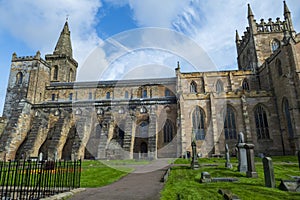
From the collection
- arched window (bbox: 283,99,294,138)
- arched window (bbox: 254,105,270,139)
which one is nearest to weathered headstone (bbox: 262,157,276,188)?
arched window (bbox: 283,99,294,138)

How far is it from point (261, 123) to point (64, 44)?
4348cm

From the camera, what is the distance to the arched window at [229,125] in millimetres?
27500

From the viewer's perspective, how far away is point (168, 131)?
29.9 m

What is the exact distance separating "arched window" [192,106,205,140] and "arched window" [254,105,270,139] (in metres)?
7.06

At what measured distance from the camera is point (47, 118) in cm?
3256

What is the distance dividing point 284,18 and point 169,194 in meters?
41.5

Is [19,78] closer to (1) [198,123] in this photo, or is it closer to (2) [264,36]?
(1) [198,123]

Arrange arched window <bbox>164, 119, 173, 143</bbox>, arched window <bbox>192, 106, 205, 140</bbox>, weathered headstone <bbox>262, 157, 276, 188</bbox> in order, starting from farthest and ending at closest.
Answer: arched window <bbox>164, 119, 173, 143</bbox> < arched window <bbox>192, 106, 205, 140</bbox> < weathered headstone <bbox>262, 157, 276, 188</bbox>

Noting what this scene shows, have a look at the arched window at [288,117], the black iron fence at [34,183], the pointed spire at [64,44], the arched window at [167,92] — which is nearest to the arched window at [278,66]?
the arched window at [288,117]

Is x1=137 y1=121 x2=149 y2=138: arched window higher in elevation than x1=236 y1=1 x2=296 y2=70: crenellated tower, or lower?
lower

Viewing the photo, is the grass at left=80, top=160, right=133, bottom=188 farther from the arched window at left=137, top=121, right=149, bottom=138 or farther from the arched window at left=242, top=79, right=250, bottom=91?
the arched window at left=242, top=79, right=250, bottom=91

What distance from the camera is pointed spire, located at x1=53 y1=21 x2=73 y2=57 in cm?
4719

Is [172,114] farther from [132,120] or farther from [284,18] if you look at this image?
[284,18]

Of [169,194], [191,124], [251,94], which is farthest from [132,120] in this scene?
[169,194]
